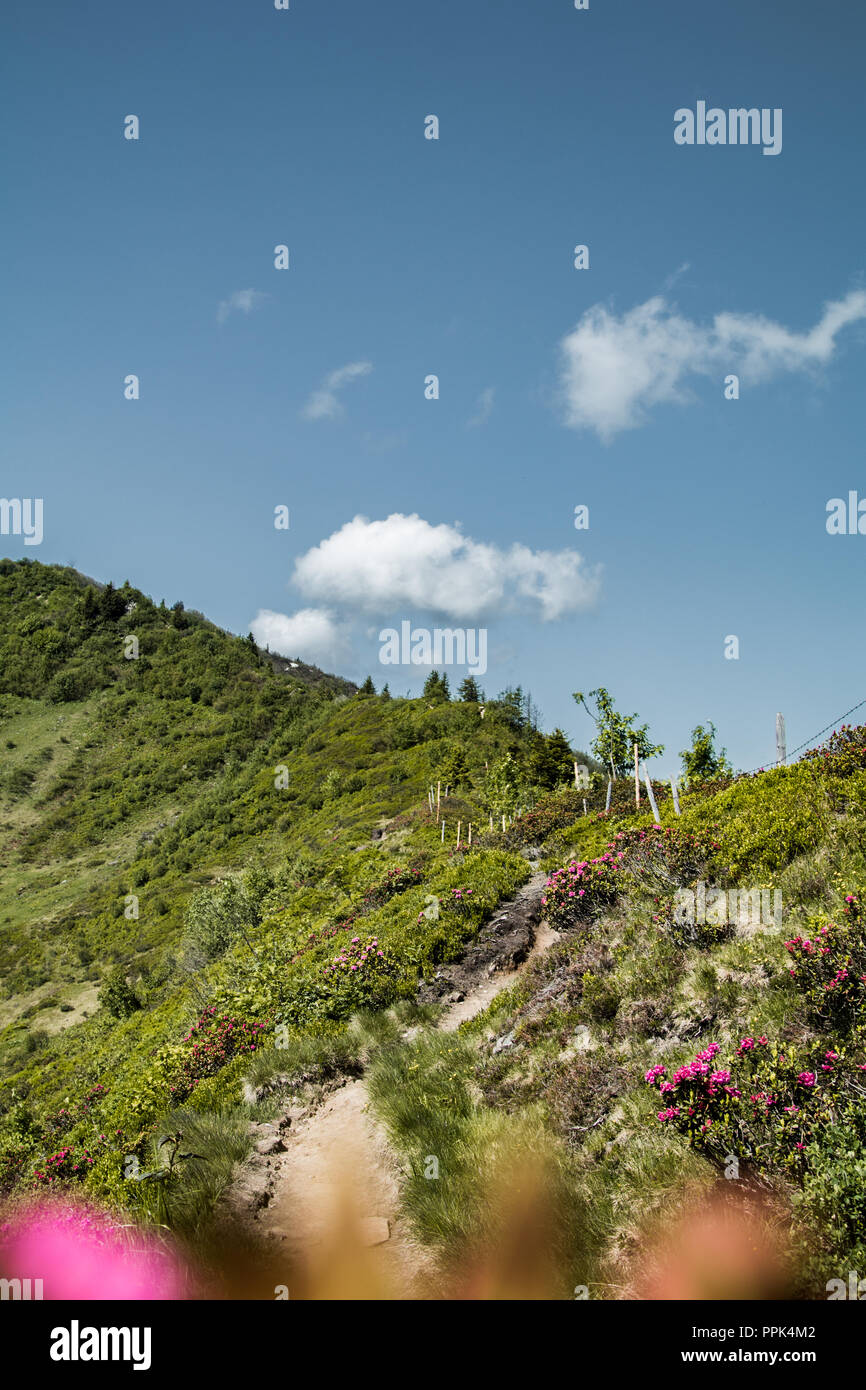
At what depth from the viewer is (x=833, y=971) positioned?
661 centimetres

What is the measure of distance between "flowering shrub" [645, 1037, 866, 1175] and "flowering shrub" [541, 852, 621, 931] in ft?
21.9

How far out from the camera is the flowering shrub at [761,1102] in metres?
5.27

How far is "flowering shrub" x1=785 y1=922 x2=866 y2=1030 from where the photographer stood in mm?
6250

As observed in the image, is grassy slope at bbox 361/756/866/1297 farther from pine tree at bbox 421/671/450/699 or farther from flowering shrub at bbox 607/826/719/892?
pine tree at bbox 421/671/450/699

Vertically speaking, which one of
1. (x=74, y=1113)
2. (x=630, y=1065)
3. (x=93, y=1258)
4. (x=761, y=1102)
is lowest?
(x=74, y=1113)

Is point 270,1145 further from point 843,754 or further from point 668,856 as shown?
point 843,754

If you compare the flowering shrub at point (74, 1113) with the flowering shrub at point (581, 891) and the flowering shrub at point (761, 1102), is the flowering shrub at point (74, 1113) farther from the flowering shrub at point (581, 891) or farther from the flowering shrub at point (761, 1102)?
the flowering shrub at point (761, 1102)

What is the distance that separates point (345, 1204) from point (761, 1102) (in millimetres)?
4558

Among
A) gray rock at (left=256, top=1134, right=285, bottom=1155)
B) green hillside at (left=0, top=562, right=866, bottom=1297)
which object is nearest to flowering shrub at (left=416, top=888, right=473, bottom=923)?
green hillside at (left=0, top=562, right=866, bottom=1297)

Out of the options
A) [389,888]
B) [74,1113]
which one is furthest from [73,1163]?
[389,888]

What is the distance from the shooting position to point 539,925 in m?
15.6
